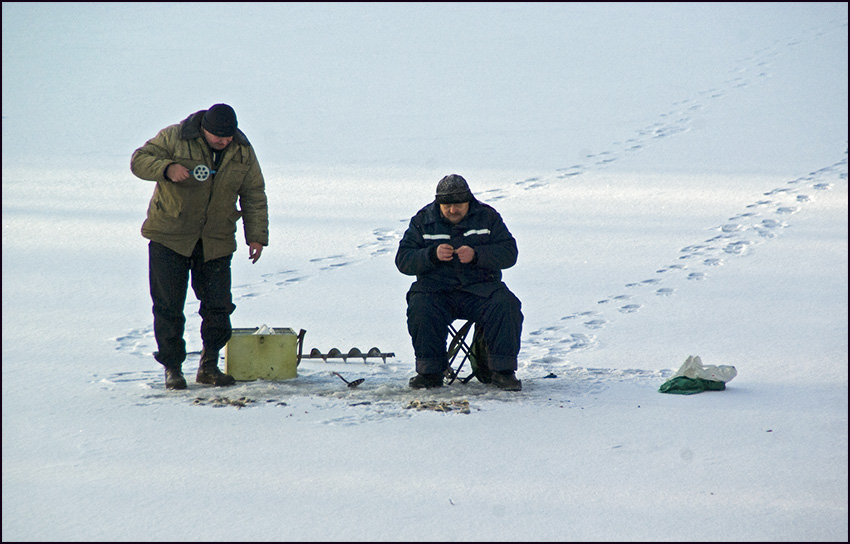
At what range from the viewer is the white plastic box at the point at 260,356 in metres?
4.53

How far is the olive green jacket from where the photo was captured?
4.25m

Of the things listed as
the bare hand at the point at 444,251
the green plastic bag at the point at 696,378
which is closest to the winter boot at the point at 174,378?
the bare hand at the point at 444,251

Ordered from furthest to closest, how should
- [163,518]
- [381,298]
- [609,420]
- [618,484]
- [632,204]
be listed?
[632,204] → [381,298] → [609,420] → [618,484] → [163,518]

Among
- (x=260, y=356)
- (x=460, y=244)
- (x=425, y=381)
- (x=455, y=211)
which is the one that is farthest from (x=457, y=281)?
(x=260, y=356)

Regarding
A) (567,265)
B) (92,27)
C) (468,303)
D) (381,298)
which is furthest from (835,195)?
(92,27)

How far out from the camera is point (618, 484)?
3184 millimetres

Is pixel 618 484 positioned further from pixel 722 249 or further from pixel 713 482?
pixel 722 249

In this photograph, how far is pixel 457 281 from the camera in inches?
174

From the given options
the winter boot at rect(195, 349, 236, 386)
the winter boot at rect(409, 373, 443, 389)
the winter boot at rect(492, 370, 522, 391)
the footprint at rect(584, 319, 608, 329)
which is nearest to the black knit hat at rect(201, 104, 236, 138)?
the winter boot at rect(195, 349, 236, 386)

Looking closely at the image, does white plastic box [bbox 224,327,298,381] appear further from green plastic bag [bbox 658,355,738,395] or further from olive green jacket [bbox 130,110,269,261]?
green plastic bag [bbox 658,355,738,395]

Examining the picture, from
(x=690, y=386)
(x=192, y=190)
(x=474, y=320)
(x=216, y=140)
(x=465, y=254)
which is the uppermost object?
(x=216, y=140)

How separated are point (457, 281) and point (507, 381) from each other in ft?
1.63

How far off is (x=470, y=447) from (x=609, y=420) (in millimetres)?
654

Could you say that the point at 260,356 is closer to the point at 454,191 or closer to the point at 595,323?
the point at 454,191
